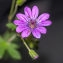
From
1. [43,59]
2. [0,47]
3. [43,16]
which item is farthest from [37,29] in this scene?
[43,59]

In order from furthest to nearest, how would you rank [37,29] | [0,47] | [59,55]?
[59,55]
[0,47]
[37,29]

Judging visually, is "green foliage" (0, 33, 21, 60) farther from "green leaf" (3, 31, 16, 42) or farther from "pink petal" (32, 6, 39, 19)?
"pink petal" (32, 6, 39, 19)

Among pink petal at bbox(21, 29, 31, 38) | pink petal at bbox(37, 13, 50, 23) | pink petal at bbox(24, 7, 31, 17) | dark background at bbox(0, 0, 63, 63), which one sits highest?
pink petal at bbox(24, 7, 31, 17)

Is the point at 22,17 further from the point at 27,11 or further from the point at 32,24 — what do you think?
the point at 32,24

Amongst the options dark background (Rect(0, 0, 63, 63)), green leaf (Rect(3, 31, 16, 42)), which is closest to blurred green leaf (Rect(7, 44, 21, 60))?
green leaf (Rect(3, 31, 16, 42))

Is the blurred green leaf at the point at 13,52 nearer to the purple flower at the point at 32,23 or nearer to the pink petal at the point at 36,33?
the purple flower at the point at 32,23

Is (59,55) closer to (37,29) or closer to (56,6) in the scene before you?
(56,6)
